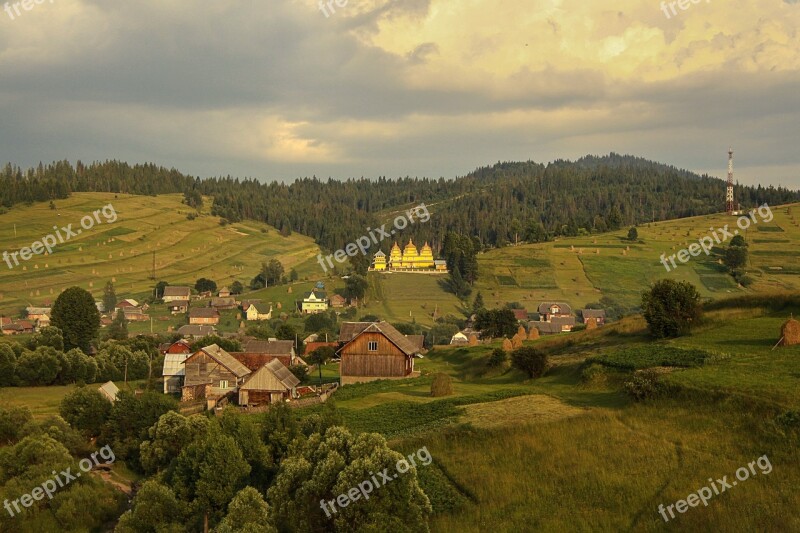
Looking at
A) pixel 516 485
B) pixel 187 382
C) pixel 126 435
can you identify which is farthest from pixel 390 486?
pixel 187 382

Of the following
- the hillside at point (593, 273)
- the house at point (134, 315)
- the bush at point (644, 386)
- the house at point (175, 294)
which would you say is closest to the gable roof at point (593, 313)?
the hillside at point (593, 273)

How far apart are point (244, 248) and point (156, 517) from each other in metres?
155

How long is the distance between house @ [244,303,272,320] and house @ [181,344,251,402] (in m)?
62.3

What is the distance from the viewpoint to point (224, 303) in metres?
127

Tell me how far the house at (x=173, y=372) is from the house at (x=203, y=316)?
47767 mm

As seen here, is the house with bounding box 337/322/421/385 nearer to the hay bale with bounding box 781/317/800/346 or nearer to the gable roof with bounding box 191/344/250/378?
the gable roof with bounding box 191/344/250/378

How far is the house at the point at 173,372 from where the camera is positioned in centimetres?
6308

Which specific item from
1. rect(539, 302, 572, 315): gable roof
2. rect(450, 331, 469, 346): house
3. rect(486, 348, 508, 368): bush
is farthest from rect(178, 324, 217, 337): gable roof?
rect(486, 348, 508, 368): bush

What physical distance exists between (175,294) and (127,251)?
33.2 m

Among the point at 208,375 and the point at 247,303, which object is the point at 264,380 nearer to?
the point at 208,375

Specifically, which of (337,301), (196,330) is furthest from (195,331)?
(337,301)

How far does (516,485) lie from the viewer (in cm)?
2300

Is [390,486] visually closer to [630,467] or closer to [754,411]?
[630,467]

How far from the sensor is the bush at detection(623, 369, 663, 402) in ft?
92.3
